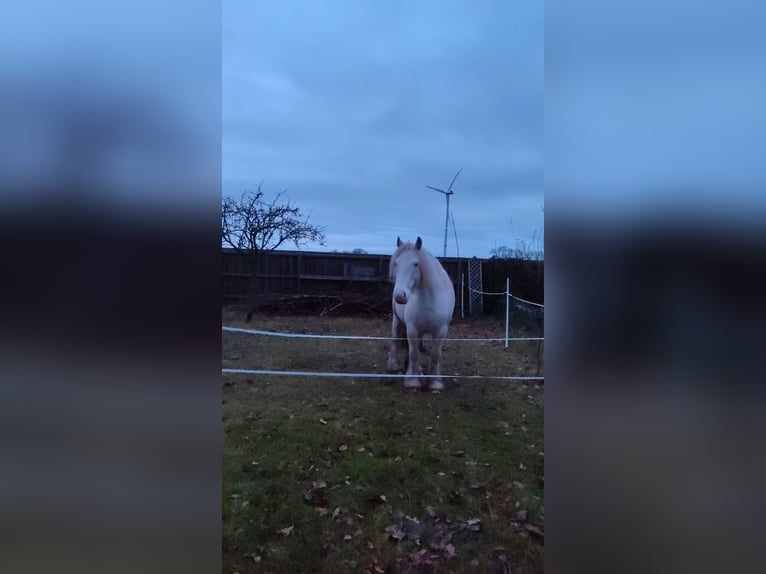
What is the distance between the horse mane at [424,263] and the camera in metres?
1.79

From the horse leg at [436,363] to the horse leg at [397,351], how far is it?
0.60ft

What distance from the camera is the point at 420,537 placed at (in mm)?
1495

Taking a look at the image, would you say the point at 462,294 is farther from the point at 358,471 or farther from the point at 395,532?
the point at 395,532

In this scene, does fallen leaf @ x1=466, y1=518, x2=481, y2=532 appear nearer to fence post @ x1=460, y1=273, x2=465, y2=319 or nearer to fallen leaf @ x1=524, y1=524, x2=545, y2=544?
fallen leaf @ x1=524, y1=524, x2=545, y2=544

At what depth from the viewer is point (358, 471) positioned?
169 centimetres
